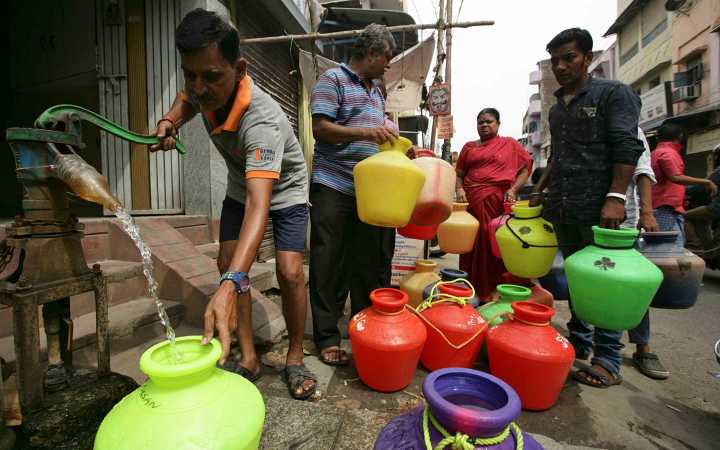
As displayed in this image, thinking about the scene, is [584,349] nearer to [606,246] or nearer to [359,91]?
[606,246]

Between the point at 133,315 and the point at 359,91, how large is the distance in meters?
2.07

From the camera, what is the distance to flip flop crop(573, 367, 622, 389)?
7.16ft

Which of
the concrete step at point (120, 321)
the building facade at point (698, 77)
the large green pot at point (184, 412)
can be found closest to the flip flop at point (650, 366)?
the large green pot at point (184, 412)

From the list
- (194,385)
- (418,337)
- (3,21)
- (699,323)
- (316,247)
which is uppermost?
(3,21)

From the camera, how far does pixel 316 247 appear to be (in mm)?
2371

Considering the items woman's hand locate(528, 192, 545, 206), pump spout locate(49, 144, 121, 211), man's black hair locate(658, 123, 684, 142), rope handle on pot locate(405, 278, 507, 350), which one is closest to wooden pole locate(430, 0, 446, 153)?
man's black hair locate(658, 123, 684, 142)

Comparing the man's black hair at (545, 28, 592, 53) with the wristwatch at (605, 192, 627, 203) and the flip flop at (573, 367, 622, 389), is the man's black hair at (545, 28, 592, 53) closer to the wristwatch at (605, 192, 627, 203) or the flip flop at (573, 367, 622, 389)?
the wristwatch at (605, 192, 627, 203)

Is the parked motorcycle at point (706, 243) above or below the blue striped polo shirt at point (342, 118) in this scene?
below

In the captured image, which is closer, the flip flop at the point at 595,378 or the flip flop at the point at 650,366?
the flip flop at the point at 595,378

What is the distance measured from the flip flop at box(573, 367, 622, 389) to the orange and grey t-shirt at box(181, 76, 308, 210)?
202 centimetres

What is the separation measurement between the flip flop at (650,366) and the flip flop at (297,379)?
7.36ft

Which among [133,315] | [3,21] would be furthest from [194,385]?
[3,21]

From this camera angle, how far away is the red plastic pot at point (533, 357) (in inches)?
70.7

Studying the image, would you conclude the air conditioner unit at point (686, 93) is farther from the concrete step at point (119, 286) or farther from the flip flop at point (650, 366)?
the concrete step at point (119, 286)
